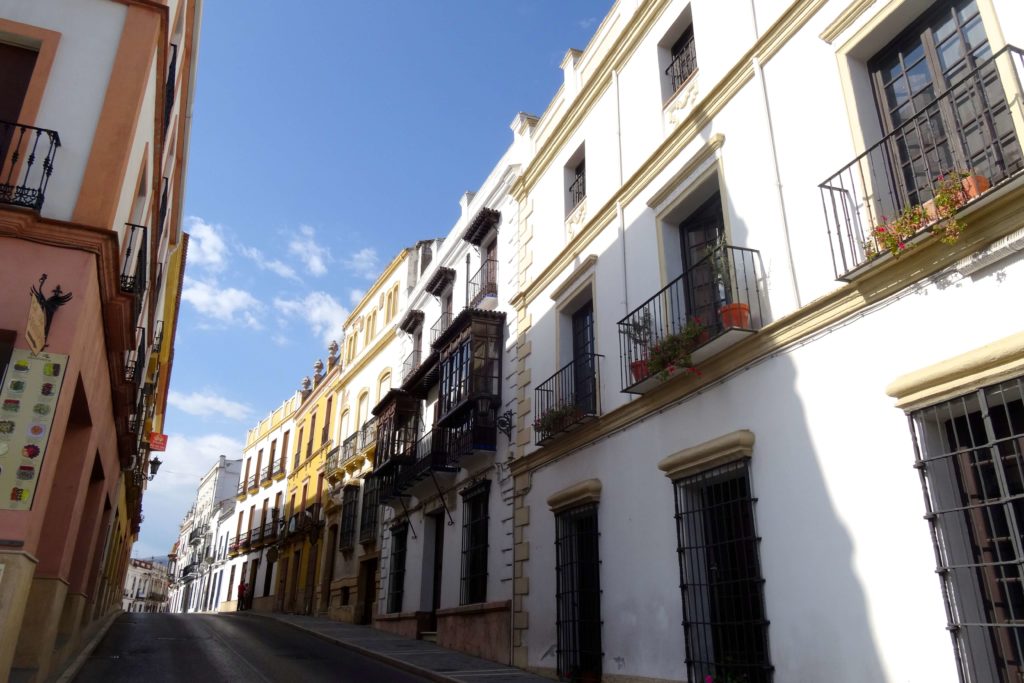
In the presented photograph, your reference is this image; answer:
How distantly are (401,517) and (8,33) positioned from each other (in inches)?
546

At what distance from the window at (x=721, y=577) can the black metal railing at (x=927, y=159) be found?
2.56 m

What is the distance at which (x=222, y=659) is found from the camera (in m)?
12.6

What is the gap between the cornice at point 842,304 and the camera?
5.73 meters

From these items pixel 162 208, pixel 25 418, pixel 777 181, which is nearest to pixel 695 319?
pixel 777 181

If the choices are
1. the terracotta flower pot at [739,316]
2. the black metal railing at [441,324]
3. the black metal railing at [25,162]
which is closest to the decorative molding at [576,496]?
the terracotta flower pot at [739,316]

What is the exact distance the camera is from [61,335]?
682 cm

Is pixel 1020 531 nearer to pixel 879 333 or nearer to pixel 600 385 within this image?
pixel 879 333

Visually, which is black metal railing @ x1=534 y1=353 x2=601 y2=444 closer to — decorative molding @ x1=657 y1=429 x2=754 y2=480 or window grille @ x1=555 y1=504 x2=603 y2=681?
window grille @ x1=555 y1=504 x2=603 y2=681

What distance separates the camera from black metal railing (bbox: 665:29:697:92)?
10.9m

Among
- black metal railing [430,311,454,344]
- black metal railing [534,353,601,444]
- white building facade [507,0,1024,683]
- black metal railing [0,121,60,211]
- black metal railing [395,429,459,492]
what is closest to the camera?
white building facade [507,0,1024,683]

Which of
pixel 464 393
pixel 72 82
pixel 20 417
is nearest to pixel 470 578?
pixel 464 393

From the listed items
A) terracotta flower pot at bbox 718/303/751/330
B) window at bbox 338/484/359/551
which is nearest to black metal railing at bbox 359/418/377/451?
window at bbox 338/484/359/551

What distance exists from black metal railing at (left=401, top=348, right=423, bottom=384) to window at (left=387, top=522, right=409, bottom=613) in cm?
424

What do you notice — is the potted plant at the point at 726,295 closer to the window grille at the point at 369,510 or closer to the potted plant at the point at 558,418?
the potted plant at the point at 558,418
